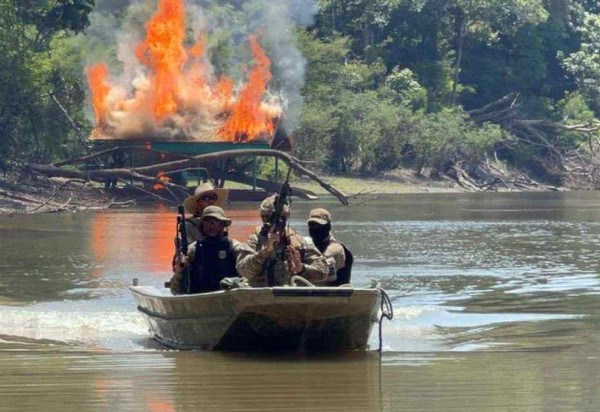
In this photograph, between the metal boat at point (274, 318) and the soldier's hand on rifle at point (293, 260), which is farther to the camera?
the soldier's hand on rifle at point (293, 260)

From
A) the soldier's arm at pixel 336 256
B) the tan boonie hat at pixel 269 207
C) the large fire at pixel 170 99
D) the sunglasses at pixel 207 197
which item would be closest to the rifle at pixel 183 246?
the sunglasses at pixel 207 197

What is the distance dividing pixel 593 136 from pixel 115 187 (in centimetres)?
3945

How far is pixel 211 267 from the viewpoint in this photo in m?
18.0

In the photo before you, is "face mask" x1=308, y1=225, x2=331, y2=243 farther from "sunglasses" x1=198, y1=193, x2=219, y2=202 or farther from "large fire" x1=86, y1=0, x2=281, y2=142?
"large fire" x1=86, y1=0, x2=281, y2=142

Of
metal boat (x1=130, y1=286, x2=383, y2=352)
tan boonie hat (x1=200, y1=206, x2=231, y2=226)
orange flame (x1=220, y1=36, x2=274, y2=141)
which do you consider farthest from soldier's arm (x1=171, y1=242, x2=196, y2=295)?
orange flame (x1=220, y1=36, x2=274, y2=141)

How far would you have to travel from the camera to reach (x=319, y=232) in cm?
1783

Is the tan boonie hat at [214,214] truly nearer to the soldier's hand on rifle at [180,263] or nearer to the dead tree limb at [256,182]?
the soldier's hand on rifle at [180,263]

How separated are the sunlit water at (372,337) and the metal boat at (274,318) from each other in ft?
0.79

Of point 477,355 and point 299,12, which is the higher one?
point 299,12

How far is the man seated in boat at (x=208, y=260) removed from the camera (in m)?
17.7

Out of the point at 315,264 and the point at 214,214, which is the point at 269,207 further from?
the point at 315,264

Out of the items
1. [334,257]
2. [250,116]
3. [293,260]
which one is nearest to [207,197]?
[334,257]

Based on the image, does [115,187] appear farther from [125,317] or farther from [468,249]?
[125,317]

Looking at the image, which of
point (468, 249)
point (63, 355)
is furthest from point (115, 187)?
point (63, 355)
